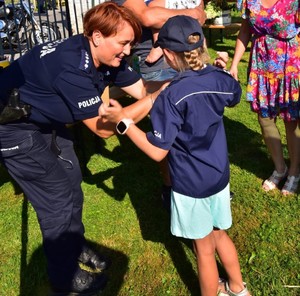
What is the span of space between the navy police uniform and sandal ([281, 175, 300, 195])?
1.94 metres

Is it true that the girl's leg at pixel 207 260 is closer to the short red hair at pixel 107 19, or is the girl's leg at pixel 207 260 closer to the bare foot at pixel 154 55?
the short red hair at pixel 107 19

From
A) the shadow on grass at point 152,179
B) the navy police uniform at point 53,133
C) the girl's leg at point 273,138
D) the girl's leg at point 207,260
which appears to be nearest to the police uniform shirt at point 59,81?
the navy police uniform at point 53,133

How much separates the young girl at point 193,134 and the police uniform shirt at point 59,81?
0.21 m

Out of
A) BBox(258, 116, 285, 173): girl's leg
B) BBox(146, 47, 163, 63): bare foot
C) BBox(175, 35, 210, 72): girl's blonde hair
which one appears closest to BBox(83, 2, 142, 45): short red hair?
BBox(175, 35, 210, 72): girl's blonde hair

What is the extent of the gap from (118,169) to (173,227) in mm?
2345

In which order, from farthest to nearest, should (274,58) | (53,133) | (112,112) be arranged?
(274,58) < (53,133) < (112,112)

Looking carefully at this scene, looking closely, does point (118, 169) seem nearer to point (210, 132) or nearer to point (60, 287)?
point (60, 287)

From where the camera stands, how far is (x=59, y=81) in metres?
2.26

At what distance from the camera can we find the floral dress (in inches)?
123

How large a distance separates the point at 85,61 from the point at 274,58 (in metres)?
1.76

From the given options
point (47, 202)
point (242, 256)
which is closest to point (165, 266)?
point (242, 256)

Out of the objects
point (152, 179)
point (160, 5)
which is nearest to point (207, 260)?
point (152, 179)

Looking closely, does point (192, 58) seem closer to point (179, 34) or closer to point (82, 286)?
point (179, 34)

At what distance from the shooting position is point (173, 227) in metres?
2.37
